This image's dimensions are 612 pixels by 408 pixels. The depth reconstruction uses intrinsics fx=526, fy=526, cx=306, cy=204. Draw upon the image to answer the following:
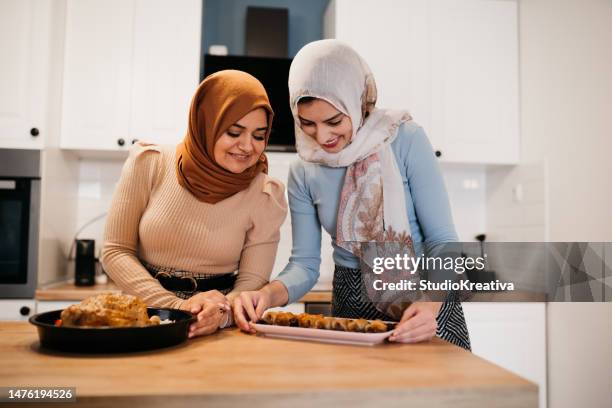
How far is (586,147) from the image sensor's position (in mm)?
2152

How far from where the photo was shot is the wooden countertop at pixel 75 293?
219 cm

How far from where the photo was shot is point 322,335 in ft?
3.08

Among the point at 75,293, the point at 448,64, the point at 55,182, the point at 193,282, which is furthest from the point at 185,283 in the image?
the point at 448,64

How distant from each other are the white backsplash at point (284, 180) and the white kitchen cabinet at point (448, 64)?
276 millimetres

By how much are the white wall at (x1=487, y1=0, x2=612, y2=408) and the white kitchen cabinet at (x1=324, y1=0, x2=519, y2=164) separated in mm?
98

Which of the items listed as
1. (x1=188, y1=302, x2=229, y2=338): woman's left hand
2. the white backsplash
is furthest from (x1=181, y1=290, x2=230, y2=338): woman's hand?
the white backsplash

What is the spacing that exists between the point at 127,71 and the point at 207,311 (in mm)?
1824

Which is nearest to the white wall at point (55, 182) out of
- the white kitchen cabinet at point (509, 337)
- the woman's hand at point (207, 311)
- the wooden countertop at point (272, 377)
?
the woman's hand at point (207, 311)

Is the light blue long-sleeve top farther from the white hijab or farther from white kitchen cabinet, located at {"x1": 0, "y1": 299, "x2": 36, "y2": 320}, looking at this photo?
white kitchen cabinet, located at {"x1": 0, "y1": 299, "x2": 36, "y2": 320}

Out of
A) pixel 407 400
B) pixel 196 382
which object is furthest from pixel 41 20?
pixel 407 400

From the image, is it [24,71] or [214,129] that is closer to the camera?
[214,129]

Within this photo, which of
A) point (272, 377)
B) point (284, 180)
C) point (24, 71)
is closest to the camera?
point (272, 377)

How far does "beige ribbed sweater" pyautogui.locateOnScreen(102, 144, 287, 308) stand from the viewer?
138 centimetres

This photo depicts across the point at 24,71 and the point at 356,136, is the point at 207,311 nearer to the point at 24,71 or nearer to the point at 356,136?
the point at 356,136
